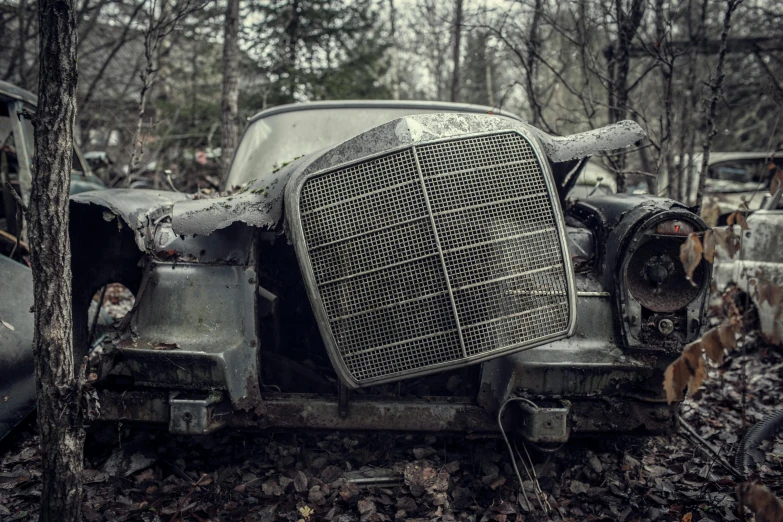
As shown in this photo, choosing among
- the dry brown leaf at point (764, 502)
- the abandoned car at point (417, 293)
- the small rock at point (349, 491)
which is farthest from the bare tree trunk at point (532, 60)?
the dry brown leaf at point (764, 502)

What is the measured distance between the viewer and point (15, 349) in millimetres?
2996

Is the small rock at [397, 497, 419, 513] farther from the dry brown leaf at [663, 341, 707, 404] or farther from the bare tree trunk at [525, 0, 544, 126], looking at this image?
the bare tree trunk at [525, 0, 544, 126]

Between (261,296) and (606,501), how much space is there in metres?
1.85

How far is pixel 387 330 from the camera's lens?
2219 millimetres

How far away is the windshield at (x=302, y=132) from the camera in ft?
12.2

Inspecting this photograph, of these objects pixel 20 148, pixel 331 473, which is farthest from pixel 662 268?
pixel 20 148

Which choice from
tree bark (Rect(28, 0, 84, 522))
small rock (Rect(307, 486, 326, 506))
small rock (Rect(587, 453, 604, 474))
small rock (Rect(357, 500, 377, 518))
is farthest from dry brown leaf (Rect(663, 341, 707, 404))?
tree bark (Rect(28, 0, 84, 522))

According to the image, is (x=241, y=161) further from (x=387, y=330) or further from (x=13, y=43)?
(x=13, y=43)

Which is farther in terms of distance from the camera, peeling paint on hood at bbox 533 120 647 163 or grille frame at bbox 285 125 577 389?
peeling paint on hood at bbox 533 120 647 163

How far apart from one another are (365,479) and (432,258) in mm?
1124

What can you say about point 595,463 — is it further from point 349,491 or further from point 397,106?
point 397,106

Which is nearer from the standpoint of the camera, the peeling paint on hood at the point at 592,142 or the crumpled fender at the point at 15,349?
the peeling paint on hood at the point at 592,142

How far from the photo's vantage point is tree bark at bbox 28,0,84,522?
1.93 m

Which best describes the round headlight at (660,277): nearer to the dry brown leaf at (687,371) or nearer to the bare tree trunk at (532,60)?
the dry brown leaf at (687,371)
